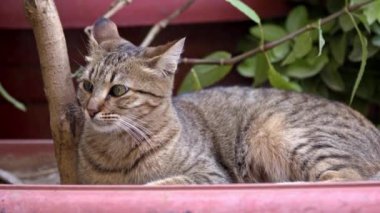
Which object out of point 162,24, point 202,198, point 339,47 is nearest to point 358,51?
point 339,47

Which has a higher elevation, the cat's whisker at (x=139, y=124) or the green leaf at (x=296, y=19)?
the green leaf at (x=296, y=19)

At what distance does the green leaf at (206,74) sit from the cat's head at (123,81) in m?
0.61

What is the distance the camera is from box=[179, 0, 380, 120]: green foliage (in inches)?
112

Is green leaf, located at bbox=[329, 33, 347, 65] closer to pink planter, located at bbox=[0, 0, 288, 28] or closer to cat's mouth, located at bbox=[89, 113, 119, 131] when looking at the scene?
pink planter, located at bbox=[0, 0, 288, 28]

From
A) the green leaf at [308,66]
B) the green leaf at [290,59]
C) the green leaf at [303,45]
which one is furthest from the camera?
the green leaf at [308,66]

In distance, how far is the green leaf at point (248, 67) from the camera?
2.95 m

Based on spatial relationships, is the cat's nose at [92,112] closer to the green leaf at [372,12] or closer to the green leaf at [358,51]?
the green leaf at [372,12]

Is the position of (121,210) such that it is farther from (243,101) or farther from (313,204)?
(243,101)

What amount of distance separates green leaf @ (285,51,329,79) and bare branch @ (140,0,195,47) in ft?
1.59

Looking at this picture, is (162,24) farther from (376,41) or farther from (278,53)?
(376,41)

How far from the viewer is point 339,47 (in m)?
2.96

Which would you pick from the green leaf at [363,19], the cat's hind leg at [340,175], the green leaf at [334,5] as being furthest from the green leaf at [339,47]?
the cat's hind leg at [340,175]

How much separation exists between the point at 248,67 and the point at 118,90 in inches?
37.6

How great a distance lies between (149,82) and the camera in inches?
86.2
